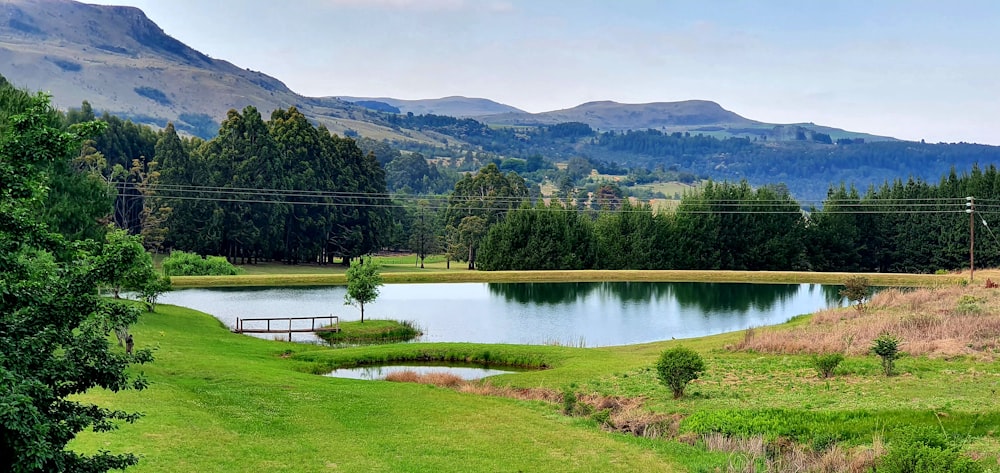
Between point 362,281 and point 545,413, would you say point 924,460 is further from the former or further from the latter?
point 362,281

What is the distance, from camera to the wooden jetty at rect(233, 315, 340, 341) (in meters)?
43.9

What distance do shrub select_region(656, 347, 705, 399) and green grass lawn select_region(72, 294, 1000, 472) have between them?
0.47 m

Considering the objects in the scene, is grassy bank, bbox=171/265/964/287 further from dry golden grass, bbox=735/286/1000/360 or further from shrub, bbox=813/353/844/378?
shrub, bbox=813/353/844/378

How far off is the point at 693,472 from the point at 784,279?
61.3 metres

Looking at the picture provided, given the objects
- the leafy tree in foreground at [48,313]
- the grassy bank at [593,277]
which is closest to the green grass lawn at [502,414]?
→ the leafy tree in foreground at [48,313]

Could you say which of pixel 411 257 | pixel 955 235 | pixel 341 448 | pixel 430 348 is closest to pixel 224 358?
pixel 430 348

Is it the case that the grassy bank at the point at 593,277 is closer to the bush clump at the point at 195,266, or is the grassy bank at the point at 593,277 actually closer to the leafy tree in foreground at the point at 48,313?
the bush clump at the point at 195,266

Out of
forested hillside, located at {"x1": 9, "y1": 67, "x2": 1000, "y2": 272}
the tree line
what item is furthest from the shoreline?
forested hillside, located at {"x1": 9, "y1": 67, "x2": 1000, "y2": 272}

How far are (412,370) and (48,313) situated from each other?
2452 centimetres

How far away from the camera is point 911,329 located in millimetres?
31516

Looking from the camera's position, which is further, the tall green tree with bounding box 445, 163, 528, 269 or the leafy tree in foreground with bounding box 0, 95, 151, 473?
the tall green tree with bounding box 445, 163, 528, 269

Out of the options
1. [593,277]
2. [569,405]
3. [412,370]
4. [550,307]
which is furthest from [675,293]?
[569,405]

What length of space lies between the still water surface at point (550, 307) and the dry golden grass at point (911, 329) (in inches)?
384

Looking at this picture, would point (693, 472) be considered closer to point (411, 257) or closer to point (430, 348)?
point (430, 348)
